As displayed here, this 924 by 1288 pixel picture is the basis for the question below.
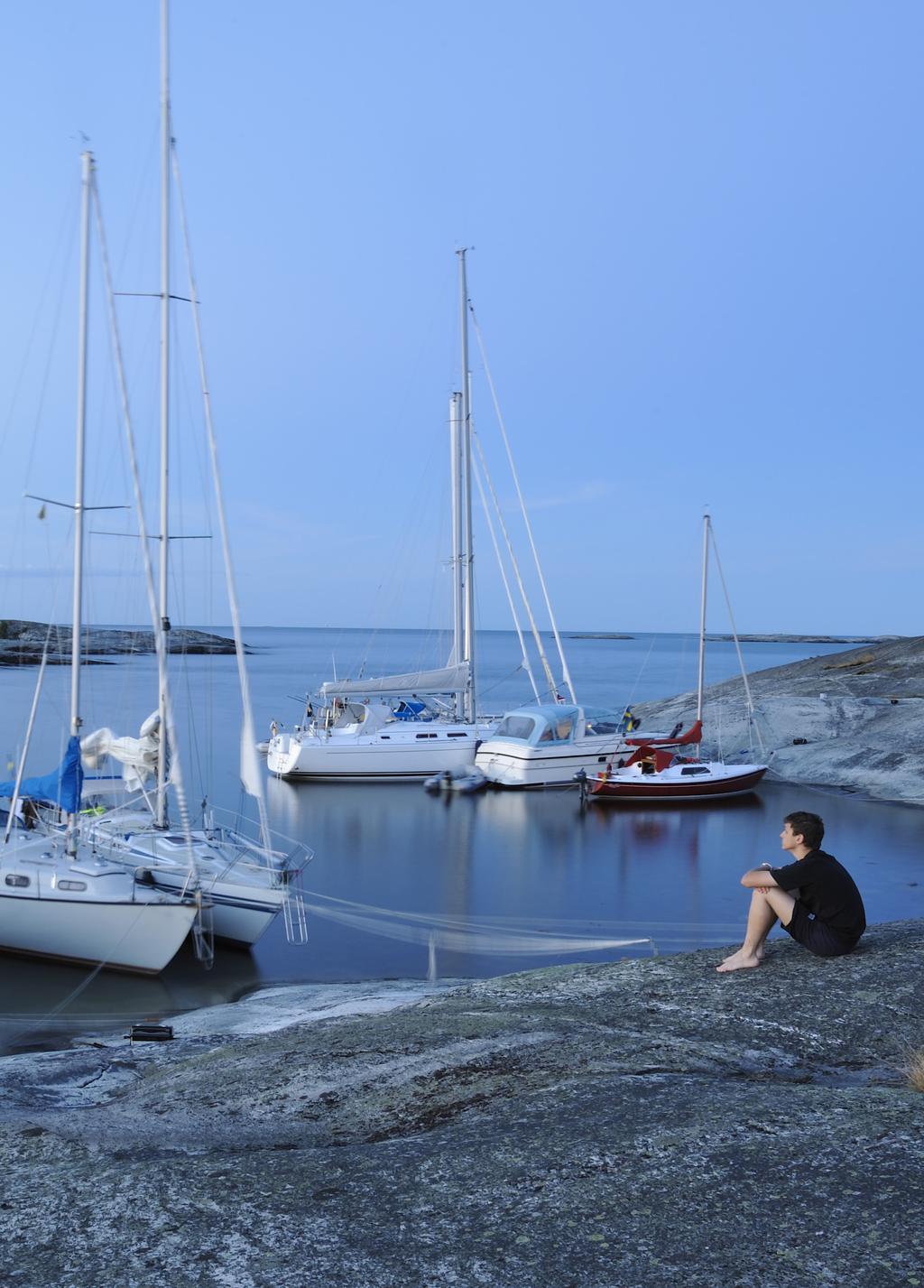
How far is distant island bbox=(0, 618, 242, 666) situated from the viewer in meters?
97.9

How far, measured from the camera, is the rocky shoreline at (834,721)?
3009cm

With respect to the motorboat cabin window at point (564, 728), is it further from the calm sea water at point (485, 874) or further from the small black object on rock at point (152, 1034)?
the small black object on rock at point (152, 1034)

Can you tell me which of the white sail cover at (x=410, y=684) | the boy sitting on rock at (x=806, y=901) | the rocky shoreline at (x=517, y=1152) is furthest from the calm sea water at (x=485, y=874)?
the boy sitting on rock at (x=806, y=901)

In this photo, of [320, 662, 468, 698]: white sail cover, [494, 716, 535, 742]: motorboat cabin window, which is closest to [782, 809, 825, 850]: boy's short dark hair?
[494, 716, 535, 742]: motorboat cabin window

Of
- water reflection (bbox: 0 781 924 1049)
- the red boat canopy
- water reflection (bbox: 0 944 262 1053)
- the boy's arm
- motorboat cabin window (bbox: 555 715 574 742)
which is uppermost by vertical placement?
the boy's arm

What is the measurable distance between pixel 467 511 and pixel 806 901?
92.5 ft

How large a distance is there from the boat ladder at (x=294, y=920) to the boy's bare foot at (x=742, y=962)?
7979mm

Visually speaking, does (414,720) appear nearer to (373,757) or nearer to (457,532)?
(373,757)

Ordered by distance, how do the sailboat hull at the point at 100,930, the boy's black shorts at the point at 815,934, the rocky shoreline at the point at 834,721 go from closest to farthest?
1. the boy's black shorts at the point at 815,934
2. the sailboat hull at the point at 100,930
3. the rocky shoreline at the point at 834,721

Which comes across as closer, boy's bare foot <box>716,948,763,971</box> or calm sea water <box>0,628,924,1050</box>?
boy's bare foot <box>716,948,763,971</box>

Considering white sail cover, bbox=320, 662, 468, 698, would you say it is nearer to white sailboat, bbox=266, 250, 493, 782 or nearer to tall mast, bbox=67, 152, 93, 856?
white sailboat, bbox=266, 250, 493, 782

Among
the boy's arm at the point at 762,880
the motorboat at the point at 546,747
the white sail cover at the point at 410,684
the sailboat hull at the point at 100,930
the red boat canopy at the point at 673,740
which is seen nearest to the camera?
the boy's arm at the point at 762,880

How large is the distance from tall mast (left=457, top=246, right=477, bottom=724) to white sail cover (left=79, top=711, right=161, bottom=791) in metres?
16.7

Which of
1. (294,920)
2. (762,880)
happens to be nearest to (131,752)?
(294,920)
